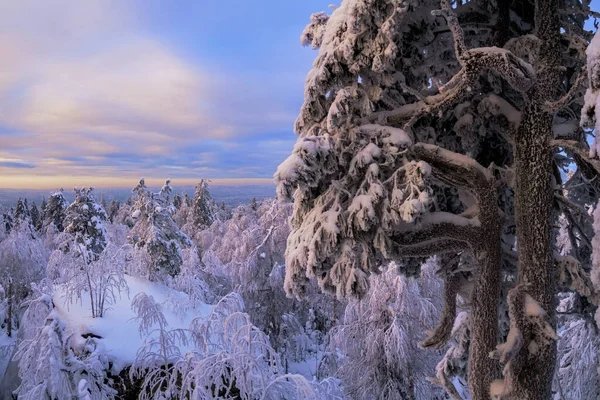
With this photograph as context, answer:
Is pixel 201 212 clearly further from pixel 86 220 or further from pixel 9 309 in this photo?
pixel 9 309

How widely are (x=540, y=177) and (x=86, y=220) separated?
81.8 feet

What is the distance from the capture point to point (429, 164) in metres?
4.59

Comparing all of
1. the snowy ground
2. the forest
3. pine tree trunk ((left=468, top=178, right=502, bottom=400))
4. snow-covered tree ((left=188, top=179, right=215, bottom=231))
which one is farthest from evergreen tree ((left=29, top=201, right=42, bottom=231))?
pine tree trunk ((left=468, top=178, right=502, bottom=400))

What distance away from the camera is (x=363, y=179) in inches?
181

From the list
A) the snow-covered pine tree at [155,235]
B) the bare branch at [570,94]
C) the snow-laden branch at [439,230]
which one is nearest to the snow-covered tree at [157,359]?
the snow-laden branch at [439,230]

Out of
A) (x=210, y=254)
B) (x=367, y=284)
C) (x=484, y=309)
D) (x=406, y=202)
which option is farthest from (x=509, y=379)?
(x=210, y=254)

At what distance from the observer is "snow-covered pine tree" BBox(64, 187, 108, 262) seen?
77.7 ft

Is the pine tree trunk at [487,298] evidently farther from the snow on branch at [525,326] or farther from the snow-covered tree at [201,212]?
the snow-covered tree at [201,212]

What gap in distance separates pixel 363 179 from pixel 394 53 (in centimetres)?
136

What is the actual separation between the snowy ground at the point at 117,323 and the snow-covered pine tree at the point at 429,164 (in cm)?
827

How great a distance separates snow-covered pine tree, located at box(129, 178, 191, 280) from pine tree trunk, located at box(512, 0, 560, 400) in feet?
57.0

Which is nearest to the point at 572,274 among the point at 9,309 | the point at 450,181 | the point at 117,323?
the point at 450,181

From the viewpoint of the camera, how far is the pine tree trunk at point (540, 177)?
14.7ft

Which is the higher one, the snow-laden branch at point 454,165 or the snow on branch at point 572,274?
the snow-laden branch at point 454,165
